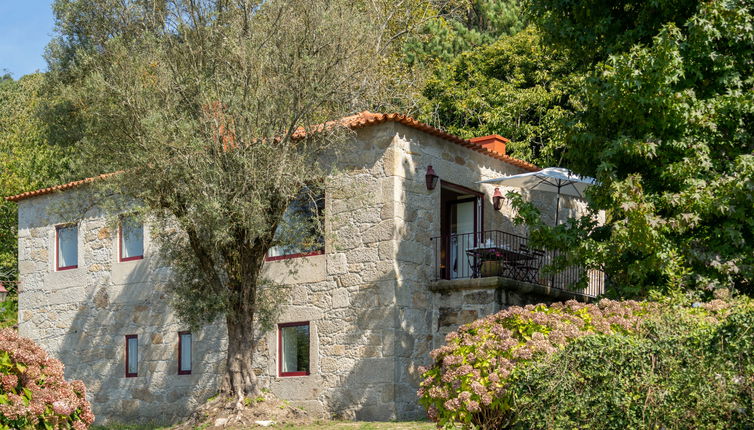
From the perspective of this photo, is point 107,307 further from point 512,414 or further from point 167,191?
point 512,414

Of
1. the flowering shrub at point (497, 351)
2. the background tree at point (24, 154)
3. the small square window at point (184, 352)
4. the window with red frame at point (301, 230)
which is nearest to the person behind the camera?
the flowering shrub at point (497, 351)

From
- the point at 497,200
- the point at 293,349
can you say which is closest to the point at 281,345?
Answer: the point at 293,349

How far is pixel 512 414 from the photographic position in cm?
959

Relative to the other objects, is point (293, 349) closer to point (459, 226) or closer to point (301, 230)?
point (301, 230)

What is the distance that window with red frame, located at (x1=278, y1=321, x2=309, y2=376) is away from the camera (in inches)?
608

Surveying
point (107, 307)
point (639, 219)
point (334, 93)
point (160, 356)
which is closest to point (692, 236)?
point (639, 219)

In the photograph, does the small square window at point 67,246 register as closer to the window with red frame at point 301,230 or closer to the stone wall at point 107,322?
the stone wall at point 107,322

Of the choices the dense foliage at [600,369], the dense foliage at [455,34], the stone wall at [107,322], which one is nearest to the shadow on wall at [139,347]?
the stone wall at [107,322]

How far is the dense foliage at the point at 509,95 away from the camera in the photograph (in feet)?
78.5

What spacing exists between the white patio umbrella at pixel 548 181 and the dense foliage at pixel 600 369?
16.5 feet

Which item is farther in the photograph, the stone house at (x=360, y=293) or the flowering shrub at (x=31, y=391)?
the stone house at (x=360, y=293)

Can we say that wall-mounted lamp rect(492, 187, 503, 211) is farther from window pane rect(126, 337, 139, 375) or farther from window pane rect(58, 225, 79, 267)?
window pane rect(58, 225, 79, 267)

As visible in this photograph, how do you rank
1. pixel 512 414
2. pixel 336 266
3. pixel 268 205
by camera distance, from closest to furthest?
pixel 512 414, pixel 268 205, pixel 336 266

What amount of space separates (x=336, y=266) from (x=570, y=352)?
22.8 ft
